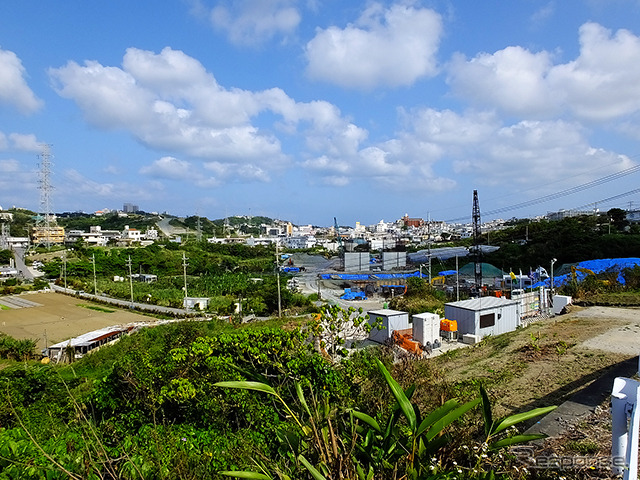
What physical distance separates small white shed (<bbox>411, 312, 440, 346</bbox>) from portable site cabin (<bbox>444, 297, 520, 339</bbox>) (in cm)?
121

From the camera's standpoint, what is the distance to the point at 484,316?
13086mm

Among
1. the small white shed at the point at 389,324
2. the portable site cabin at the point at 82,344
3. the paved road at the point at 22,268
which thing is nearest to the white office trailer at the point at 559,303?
the small white shed at the point at 389,324

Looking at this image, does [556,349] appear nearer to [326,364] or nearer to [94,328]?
[326,364]

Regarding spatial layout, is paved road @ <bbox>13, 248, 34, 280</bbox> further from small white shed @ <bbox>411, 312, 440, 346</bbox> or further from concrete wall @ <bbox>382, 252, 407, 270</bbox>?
small white shed @ <bbox>411, 312, 440, 346</bbox>

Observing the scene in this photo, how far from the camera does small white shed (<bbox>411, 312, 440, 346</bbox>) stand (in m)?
12.5

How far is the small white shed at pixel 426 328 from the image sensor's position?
12.5 m

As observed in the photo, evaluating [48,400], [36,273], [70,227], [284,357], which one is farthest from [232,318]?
[70,227]

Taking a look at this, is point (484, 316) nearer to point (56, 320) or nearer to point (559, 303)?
point (559, 303)

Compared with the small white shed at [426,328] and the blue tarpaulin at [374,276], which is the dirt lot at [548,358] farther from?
the blue tarpaulin at [374,276]

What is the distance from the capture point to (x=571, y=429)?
356cm

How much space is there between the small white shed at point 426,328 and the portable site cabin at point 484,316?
3.97 feet

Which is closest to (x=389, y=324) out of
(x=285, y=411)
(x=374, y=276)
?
(x=285, y=411)

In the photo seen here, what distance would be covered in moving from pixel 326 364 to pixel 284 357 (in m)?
0.51

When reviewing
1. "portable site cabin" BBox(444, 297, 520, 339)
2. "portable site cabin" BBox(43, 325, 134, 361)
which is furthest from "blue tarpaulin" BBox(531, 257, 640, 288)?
"portable site cabin" BBox(43, 325, 134, 361)
